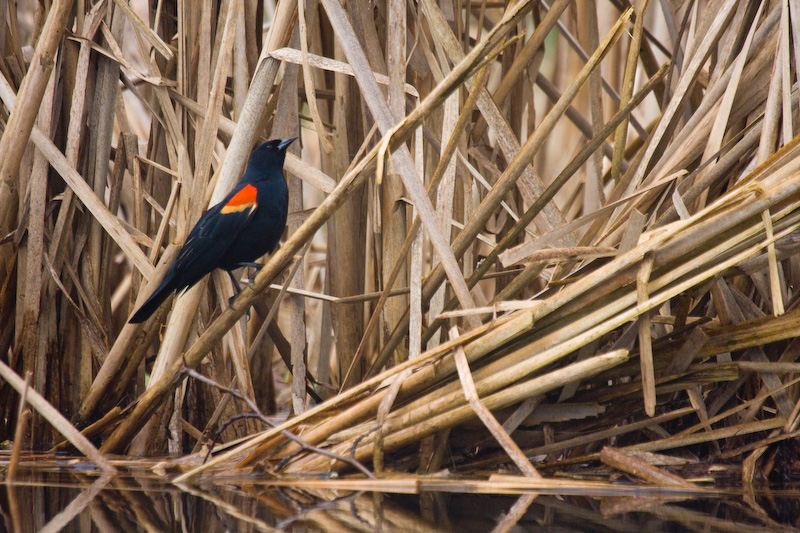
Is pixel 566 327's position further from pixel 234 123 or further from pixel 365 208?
pixel 234 123

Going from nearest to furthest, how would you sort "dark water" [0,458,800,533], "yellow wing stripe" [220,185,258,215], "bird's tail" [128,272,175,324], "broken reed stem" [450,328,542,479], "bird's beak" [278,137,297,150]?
"dark water" [0,458,800,533] → "broken reed stem" [450,328,542,479] → "bird's tail" [128,272,175,324] → "bird's beak" [278,137,297,150] → "yellow wing stripe" [220,185,258,215]

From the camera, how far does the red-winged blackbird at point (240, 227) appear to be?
261 cm

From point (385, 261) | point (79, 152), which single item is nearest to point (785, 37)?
point (385, 261)

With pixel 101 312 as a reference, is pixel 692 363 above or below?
below

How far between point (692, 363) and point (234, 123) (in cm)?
180

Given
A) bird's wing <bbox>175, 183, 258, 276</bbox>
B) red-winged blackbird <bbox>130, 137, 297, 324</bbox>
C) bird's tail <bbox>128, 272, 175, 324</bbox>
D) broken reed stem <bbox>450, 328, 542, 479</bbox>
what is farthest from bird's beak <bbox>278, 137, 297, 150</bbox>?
broken reed stem <bbox>450, 328, 542, 479</bbox>

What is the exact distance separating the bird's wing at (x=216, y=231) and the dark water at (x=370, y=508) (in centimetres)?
89

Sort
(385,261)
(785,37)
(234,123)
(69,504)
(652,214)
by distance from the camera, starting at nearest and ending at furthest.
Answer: (69,504) < (785,37) < (652,214) < (385,261) < (234,123)

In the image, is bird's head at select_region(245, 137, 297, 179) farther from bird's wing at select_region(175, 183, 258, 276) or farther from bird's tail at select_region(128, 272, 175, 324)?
bird's tail at select_region(128, 272, 175, 324)

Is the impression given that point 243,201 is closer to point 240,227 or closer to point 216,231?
point 240,227

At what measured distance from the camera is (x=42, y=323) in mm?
2807

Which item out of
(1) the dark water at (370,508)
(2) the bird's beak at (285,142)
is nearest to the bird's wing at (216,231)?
(2) the bird's beak at (285,142)

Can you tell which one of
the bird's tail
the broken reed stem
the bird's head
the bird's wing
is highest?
the bird's head

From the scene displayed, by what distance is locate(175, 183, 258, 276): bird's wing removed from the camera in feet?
8.59
